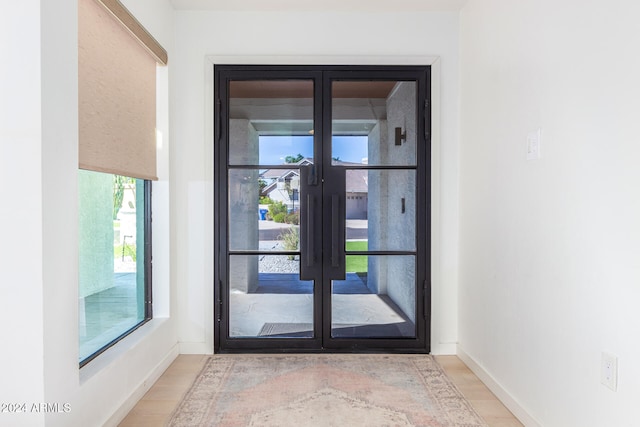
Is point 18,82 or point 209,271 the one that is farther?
point 209,271

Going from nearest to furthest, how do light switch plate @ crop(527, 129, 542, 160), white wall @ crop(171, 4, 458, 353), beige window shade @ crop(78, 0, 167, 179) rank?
beige window shade @ crop(78, 0, 167, 179) → light switch plate @ crop(527, 129, 542, 160) → white wall @ crop(171, 4, 458, 353)

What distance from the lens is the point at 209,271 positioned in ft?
10.9

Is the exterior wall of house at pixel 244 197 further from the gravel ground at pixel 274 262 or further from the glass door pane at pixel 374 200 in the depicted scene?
the glass door pane at pixel 374 200

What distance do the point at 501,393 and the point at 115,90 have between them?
280 centimetres

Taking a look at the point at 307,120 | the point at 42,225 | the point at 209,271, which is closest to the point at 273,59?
the point at 307,120

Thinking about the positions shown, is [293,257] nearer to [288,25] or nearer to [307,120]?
[307,120]

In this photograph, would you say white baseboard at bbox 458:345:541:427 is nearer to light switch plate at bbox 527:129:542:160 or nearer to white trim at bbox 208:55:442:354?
white trim at bbox 208:55:442:354

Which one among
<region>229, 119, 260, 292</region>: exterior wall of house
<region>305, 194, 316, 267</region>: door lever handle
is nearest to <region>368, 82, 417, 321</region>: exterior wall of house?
<region>305, 194, 316, 267</region>: door lever handle

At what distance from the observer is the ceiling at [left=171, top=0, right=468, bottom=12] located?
311 cm

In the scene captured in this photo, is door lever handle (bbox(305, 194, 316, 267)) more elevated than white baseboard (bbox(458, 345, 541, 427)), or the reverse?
door lever handle (bbox(305, 194, 316, 267))

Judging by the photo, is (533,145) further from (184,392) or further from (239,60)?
(184,392)

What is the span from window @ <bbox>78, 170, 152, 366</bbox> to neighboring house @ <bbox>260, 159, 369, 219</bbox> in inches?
34.7

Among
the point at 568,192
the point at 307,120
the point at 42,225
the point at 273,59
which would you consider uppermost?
the point at 273,59

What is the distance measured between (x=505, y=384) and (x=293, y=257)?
1.67 meters
